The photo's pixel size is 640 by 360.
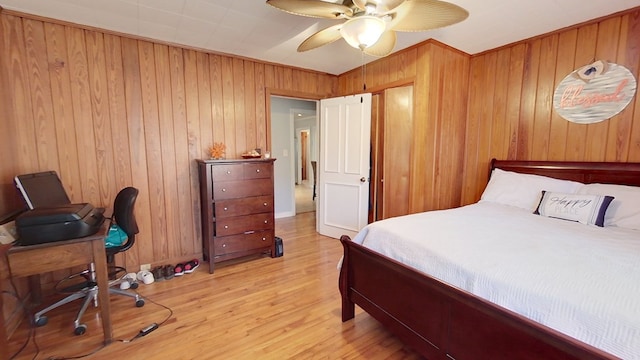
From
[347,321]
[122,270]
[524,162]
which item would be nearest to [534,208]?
[524,162]

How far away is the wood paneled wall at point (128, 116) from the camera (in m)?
2.28

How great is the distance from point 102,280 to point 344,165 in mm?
2798

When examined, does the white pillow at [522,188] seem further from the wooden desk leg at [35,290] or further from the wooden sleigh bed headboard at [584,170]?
the wooden desk leg at [35,290]

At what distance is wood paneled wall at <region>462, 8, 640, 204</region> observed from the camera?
7.35 ft

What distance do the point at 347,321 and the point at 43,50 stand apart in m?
3.37

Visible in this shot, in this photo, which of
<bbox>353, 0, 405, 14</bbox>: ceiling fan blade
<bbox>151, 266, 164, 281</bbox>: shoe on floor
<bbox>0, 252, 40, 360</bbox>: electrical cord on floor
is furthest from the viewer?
<bbox>151, 266, 164, 281</bbox>: shoe on floor

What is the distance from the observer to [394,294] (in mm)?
1647

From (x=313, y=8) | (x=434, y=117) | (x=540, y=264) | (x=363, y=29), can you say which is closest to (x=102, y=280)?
(x=313, y=8)

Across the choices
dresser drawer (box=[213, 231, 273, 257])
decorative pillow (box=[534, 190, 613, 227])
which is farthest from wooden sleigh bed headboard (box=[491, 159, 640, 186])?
dresser drawer (box=[213, 231, 273, 257])

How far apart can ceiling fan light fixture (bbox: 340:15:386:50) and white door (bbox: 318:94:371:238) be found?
6.22 feet

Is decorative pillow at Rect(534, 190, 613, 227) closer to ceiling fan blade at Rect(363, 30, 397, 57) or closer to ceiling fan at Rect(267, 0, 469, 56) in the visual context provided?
ceiling fan at Rect(267, 0, 469, 56)

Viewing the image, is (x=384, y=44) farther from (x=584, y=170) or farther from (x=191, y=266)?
(x=191, y=266)

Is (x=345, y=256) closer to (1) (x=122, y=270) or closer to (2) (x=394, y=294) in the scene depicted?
(2) (x=394, y=294)

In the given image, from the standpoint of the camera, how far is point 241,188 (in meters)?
2.94
